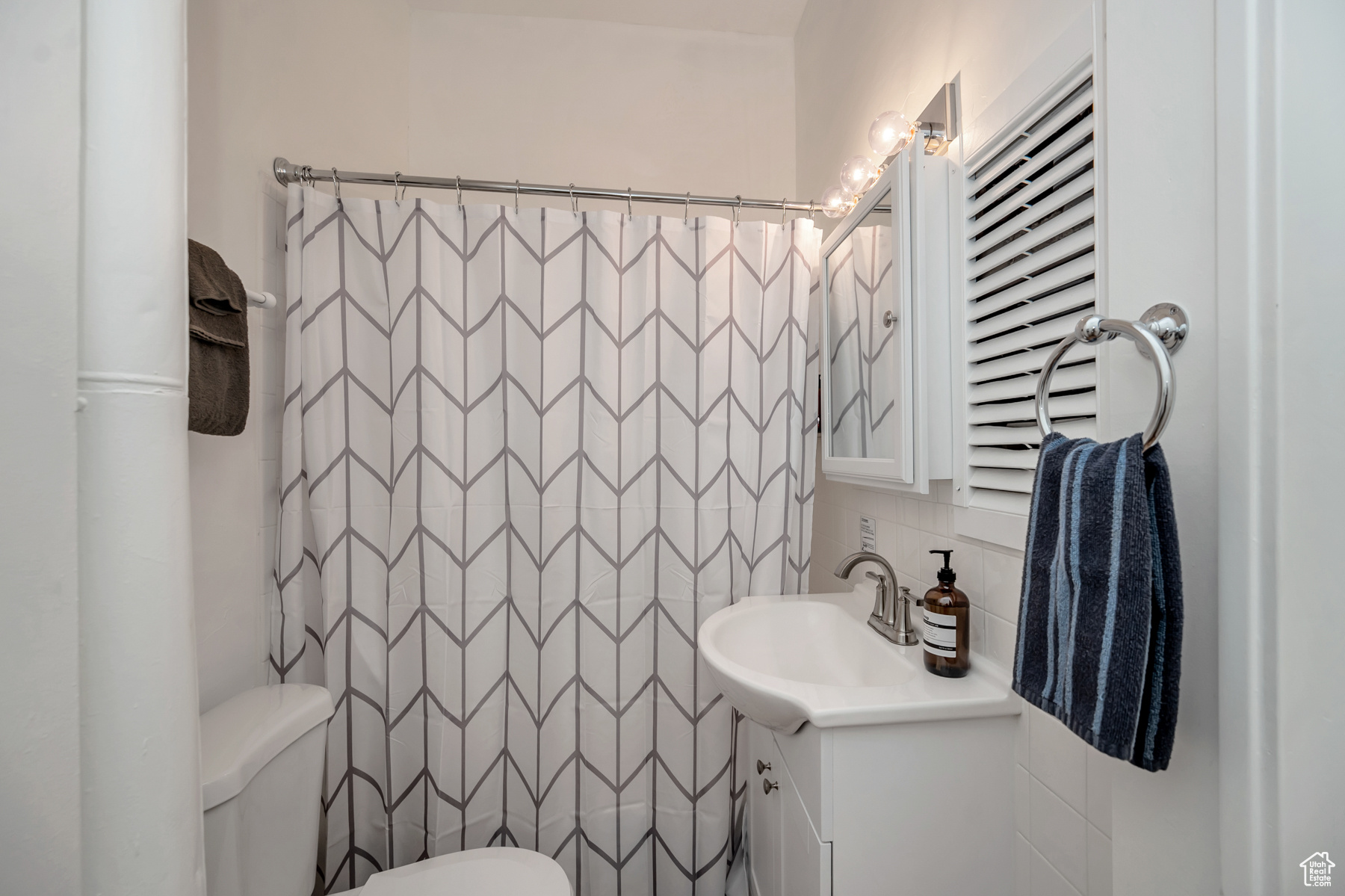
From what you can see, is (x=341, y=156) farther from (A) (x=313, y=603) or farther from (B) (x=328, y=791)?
(B) (x=328, y=791)

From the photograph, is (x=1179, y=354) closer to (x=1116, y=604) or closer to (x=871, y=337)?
(x=1116, y=604)

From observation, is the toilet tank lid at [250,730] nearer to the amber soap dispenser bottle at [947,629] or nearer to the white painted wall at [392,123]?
the white painted wall at [392,123]

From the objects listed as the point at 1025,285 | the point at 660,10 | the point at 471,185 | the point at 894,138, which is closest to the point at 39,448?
the point at 471,185

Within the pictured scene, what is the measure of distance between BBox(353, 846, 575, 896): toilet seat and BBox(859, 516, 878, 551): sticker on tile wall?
97 centimetres

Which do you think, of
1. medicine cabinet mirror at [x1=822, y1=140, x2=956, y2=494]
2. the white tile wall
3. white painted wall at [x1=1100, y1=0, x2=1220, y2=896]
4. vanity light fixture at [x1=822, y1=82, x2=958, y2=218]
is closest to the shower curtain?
vanity light fixture at [x1=822, y1=82, x2=958, y2=218]

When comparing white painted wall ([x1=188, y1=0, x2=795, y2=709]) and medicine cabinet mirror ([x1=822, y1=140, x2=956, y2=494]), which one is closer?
medicine cabinet mirror ([x1=822, y1=140, x2=956, y2=494])

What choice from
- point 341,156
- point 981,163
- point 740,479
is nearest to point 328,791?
point 740,479

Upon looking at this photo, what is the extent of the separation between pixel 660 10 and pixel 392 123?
100 cm

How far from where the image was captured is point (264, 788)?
2.99 ft

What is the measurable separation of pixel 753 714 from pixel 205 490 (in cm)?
120

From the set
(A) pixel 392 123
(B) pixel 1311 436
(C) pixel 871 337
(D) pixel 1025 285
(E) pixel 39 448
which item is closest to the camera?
(B) pixel 1311 436

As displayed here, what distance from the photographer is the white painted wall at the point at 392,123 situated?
1.10 m

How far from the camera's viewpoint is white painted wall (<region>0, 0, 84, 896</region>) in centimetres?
45

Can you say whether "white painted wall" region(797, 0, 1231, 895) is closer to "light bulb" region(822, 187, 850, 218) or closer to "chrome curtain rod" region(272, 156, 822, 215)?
"light bulb" region(822, 187, 850, 218)
